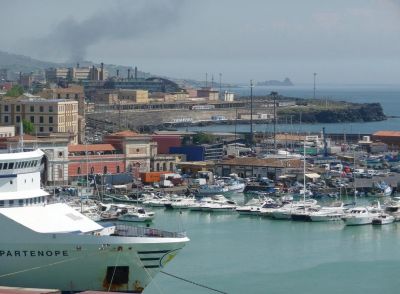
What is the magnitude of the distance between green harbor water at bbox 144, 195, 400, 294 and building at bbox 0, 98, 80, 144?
1035 cm

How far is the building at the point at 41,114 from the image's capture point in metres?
36.2

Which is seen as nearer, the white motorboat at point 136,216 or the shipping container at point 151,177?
the white motorboat at point 136,216

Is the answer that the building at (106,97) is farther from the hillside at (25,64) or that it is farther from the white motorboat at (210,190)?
the hillside at (25,64)

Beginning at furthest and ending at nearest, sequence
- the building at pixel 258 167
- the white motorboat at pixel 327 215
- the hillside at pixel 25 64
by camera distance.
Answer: the hillside at pixel 25 64, the building at pixel 258 167, the white motorboat at pixel 327 215

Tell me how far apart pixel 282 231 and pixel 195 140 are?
1841 cm

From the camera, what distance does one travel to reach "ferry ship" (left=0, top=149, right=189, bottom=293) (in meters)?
13.8

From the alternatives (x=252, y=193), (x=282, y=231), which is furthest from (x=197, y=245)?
(x=252, y=193)

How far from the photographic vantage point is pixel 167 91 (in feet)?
264

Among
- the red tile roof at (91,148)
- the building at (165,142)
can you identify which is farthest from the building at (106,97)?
the red tile roof at (91,148)

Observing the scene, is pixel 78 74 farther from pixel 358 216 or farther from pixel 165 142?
pixel 358 216

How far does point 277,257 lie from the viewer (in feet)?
65.3

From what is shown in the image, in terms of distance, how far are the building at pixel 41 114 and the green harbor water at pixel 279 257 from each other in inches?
407

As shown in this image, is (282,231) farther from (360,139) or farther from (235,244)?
(360,139)

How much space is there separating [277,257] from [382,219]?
18.7ft
